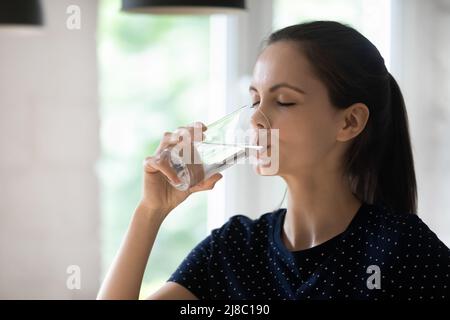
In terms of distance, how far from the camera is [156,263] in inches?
85.9

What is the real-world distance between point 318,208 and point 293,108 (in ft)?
0.55

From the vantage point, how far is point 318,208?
124 cm

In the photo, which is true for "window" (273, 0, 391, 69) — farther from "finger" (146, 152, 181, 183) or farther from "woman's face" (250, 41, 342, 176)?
"finger" (146, 152, 181, 183)

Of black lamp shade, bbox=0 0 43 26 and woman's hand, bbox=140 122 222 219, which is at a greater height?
black lamp shade, bbox=0 0 43 26

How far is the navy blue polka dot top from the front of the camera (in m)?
1.13

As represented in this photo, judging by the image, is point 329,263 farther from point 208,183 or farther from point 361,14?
point 361,14

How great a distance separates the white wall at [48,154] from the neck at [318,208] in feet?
2.67

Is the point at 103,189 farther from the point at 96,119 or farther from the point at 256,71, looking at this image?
the point at 256,71

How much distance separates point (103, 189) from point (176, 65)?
39 cm

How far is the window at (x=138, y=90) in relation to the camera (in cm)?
200

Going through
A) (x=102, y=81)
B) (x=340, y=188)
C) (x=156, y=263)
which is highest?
(x=102, y=81)

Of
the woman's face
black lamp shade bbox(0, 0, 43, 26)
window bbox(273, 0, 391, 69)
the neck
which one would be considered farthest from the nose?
window bbox(273, 0, 391, 69)
